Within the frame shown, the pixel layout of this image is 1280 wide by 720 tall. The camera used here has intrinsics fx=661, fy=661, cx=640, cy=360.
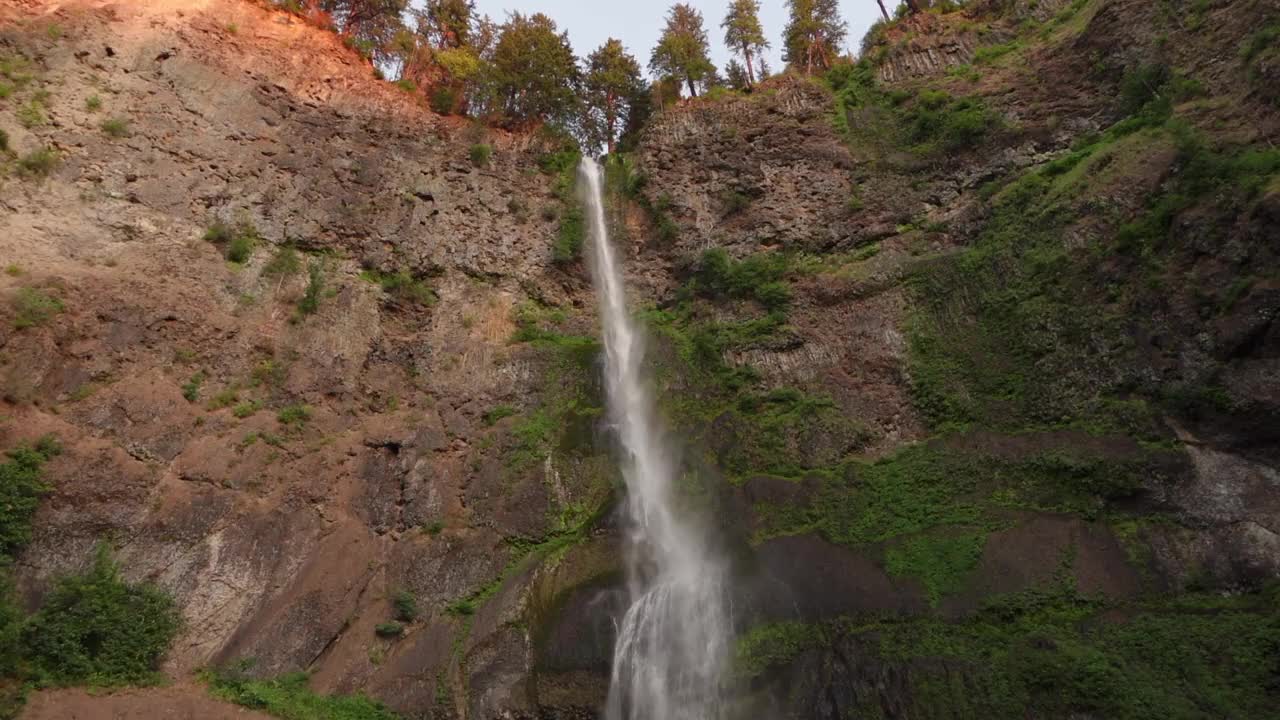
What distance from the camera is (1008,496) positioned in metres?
13.2

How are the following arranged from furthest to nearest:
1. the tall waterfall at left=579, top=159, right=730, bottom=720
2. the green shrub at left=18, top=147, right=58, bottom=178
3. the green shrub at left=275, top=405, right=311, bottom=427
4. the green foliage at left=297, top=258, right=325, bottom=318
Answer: the green foliage at left=297, top=258, right=325, bottom=318, the green shrub at left=18, top=147, right=58, bottom=178, the green shrub at left=275, top=405, right=311, bottom=427, the tall waterfall at left=579, top=159, right=730, bottom=720

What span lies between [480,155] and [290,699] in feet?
58.8

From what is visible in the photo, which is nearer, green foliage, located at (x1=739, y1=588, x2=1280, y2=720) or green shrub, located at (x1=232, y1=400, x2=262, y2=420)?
green foliage, located at (x1=739, y1=588, x2=1280, y2=720)

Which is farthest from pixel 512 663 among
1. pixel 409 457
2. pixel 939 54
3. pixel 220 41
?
pixel 939 54

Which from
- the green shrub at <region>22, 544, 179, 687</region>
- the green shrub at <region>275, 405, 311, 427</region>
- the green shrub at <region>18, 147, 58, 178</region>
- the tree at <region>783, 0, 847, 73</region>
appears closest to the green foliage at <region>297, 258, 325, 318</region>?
the green shrub at <region>275, 405, 311, 427</region>

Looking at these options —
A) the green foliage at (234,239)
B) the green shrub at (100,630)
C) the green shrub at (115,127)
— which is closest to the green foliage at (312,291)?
the green foliage at (234,239)

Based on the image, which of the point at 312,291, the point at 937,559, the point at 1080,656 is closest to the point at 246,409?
the point at 312,291

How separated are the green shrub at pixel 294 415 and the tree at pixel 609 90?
1674 centimetres

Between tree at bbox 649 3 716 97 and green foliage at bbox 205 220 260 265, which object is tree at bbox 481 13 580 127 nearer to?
tree at bbox 649 3 716 97

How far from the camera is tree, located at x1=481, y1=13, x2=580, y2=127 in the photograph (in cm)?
2586

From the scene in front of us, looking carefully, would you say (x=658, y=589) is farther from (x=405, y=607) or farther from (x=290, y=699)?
(x=290, y=699)

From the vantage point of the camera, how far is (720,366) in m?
18.8

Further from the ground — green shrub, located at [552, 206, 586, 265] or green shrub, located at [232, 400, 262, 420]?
green shrub, located at [552, 206, 586, 265]

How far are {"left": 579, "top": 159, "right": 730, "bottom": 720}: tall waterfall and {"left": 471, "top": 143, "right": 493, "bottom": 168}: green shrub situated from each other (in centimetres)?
899
